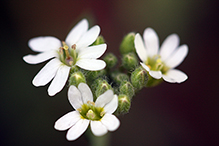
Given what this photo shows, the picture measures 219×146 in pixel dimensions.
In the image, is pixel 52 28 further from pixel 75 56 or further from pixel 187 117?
pixel 187 117

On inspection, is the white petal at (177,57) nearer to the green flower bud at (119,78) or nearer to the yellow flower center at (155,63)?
the yellow flower center at (155,63)

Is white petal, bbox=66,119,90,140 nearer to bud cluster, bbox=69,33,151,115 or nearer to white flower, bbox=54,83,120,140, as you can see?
white flower, bbox=54,83,120,140

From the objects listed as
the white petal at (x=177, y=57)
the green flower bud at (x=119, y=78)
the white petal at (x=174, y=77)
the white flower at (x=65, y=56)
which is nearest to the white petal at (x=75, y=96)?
the white flower at (x=65, y=56)

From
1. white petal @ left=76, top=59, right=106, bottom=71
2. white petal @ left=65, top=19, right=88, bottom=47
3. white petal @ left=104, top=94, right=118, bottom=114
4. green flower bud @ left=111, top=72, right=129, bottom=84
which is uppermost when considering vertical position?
white petal @ left=65, top=19, right=88, bottom=47

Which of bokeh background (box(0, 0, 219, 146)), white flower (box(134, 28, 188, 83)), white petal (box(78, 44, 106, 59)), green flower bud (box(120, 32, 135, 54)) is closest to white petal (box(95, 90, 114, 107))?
white petal (box(78, 44, 106, 59))

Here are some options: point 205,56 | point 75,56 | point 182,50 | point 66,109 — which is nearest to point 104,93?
point 75,56

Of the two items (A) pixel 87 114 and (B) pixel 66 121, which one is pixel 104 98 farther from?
(B) pixel 66 121
